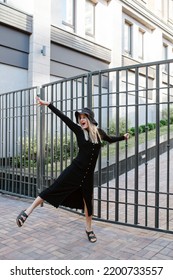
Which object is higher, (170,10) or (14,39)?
(170,10)

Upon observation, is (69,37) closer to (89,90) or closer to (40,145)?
(40,145)

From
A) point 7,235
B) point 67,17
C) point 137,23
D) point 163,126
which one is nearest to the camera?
point 7,235

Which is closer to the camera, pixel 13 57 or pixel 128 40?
pixel 13 57

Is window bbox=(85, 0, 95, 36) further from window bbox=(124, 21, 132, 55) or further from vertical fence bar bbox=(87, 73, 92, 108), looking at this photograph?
vertical fence bar bbox=(87, 73, 92, 108)

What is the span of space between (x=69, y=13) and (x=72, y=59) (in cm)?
194

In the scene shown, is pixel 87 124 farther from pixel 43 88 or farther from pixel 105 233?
pixel 43 88

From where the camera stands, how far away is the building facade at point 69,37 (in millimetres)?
10023

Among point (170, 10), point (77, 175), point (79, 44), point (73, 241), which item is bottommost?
point (73, 241)

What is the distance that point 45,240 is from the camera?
14.2ft

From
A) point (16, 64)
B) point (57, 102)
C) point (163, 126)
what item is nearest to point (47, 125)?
point (57, 102)

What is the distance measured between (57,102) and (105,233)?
8.98 feet

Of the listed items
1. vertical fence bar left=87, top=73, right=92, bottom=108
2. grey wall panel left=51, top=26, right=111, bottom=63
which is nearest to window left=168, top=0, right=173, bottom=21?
grey wall panel left=51, top=26, right=111, bottom=63

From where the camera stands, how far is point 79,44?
12578 mm

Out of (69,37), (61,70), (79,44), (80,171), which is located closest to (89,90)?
(80,171)
